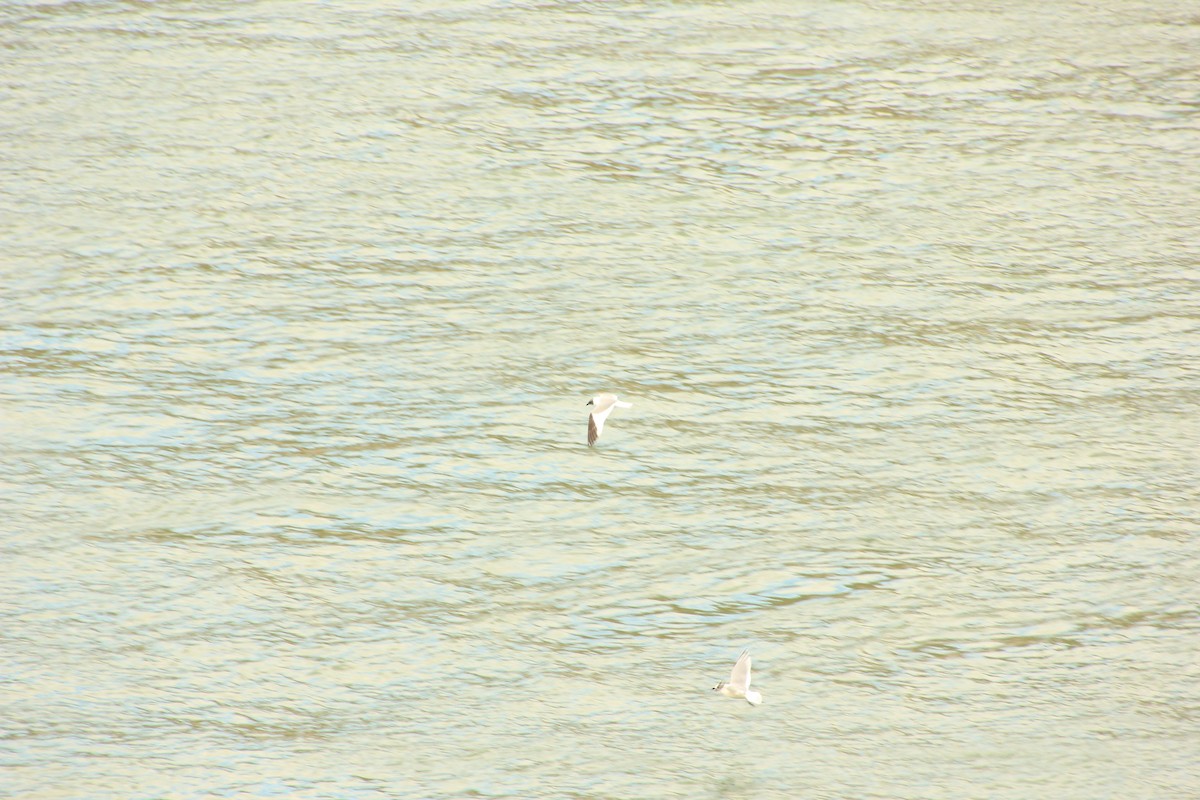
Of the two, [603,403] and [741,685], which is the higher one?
[603,403]

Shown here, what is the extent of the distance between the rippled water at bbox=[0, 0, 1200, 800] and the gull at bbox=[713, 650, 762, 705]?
6 centimetres

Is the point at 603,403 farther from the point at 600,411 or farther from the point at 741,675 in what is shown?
the point at 741,675

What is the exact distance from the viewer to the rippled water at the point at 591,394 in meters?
2.57

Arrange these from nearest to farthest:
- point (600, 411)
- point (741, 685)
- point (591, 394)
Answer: point (741, 685)
point (600, 411)
point (591, 394)

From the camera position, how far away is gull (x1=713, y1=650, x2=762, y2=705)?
2.51 meters

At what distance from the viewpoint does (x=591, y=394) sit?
10.8 feet

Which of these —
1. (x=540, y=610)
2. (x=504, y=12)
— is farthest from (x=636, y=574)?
(x=504, y=12)

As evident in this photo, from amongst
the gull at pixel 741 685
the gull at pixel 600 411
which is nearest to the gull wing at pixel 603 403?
the gull at pixel 600 411

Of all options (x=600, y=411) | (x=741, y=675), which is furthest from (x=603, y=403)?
(x=741, y=675)

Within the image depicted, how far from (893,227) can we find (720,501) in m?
1.13

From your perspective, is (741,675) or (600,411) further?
(600,411)

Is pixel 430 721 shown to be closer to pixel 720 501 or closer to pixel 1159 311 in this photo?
pixel 720 501

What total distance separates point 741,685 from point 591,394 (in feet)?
3.05

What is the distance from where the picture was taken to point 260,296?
11.8 ft
